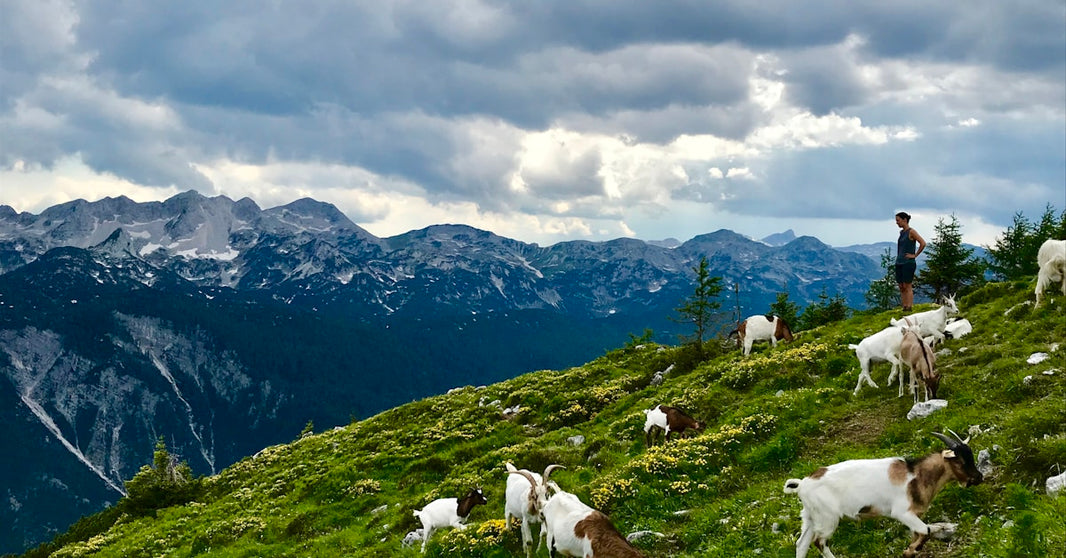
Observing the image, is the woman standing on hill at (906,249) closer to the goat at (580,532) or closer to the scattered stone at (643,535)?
the scattered stone at (643,535)

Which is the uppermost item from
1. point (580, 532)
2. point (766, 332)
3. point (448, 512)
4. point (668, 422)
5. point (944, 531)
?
point (766, 332)

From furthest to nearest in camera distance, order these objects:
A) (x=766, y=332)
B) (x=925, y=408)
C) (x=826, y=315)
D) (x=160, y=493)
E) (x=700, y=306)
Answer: (x=826, y=315) < (x=700, y=306) < (x=160, y=493) < (x=766, y=332) < (x=925, y=408)

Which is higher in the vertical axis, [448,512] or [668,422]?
[668,422]

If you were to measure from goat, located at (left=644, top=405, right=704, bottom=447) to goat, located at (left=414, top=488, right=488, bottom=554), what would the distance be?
5977 millimetres

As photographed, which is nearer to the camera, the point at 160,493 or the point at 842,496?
the point at 842,496

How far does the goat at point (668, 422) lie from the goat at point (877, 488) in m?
9.13

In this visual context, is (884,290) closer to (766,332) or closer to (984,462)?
(766,332)

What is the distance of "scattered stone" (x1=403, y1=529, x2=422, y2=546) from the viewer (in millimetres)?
18209

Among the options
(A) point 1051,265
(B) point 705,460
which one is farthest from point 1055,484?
(A) point 1051,265

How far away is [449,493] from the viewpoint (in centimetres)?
2116

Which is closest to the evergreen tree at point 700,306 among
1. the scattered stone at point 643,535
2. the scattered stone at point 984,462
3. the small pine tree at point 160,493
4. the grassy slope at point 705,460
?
the grassy slope at point 705,460

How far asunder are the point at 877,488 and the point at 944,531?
1.55 m

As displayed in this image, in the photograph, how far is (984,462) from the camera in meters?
11.4

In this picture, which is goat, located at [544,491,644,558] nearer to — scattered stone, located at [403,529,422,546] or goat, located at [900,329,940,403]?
scattered stone, located at [403,529,422,546]
